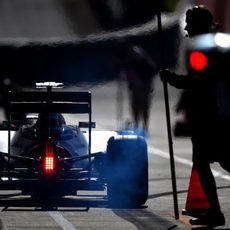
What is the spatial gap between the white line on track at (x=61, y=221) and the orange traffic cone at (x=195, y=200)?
1.19 metres

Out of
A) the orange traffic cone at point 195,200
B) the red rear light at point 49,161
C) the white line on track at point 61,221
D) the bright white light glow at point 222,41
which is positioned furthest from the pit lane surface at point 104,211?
the bright white light glow at point 222,41

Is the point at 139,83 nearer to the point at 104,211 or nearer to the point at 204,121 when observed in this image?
the point at 104,211

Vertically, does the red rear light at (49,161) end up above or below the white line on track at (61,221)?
above

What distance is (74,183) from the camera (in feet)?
54.4

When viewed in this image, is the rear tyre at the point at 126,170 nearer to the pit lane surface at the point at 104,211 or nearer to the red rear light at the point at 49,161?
the pit lane surface at the point at 104,211

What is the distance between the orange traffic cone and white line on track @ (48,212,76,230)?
3.90ft

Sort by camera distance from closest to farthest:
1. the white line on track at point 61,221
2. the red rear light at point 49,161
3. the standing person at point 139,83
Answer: the white line on track at point 61,221 → the red rear light at point 49,161 → the standing person at point 139,83

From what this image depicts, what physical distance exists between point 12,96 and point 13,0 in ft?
18.4

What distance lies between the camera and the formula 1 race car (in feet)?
54.6

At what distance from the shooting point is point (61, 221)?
14773 millimetres

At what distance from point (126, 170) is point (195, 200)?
171cm

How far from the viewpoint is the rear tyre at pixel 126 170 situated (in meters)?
A: 16.9

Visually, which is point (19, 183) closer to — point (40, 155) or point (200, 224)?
point (40, 155)

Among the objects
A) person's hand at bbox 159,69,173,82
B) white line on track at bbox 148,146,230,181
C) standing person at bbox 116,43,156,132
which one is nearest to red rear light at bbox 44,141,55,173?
person's hand at bbox 159,69,173,82
